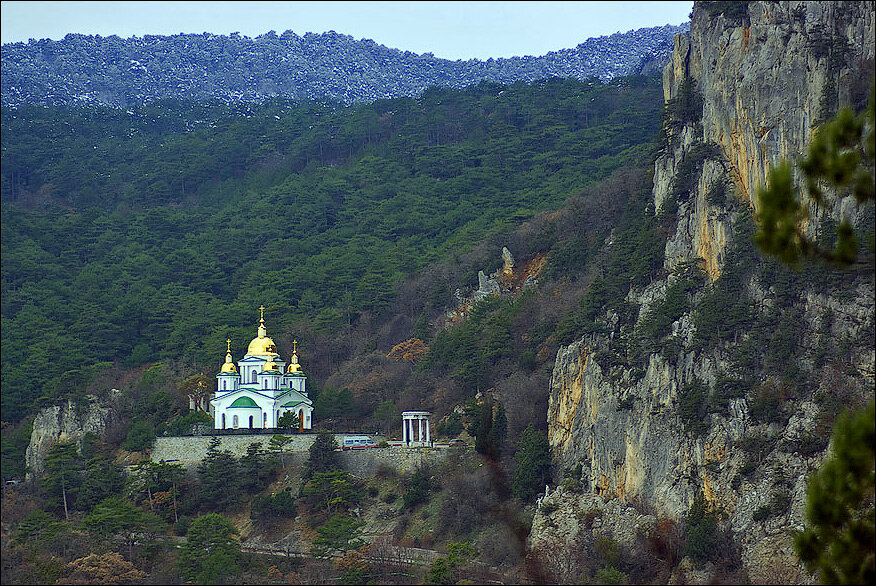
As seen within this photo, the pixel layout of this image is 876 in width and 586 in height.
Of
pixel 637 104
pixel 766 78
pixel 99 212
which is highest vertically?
pixel 637 104

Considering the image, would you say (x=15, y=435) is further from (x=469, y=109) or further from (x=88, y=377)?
(x=469, y=109)

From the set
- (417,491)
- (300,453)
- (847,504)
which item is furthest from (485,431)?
(847,504)

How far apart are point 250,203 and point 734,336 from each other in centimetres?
5203

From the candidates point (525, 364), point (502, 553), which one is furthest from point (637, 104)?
point (502, 553)

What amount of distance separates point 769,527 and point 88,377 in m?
35.3

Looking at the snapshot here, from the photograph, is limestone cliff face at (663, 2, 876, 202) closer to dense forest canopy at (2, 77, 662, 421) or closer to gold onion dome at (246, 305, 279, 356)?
dense forest canopy at (2, 77, 662, 421)

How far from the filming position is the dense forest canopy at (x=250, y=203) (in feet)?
218

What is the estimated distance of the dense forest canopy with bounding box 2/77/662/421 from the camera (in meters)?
66.6

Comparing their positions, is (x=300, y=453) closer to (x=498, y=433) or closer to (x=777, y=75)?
(x=498, y=433)

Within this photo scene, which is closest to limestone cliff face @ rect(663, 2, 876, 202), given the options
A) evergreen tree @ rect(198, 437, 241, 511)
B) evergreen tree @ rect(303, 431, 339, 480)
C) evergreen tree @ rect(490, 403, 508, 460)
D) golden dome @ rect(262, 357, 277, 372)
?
evergreen tree @ rect(490, 403, 508, 460)

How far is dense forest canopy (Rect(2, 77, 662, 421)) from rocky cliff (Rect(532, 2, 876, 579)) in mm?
19796

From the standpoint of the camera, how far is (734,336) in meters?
40.5

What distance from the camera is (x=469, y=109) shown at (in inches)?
3775

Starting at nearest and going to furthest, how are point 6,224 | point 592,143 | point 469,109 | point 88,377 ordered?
point 88,377 < point 6,224 < point 592,143 < point 469,109
